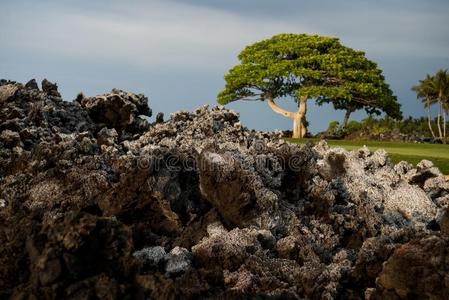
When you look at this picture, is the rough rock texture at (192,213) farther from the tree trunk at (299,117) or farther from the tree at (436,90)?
the tree at (436,90)

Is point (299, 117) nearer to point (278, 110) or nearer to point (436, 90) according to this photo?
point (278, 110)

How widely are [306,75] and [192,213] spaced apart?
38779 millimetres

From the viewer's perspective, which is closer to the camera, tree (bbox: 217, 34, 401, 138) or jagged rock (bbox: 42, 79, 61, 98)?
jagged rock (bbox: 42, 79, 61, 98)

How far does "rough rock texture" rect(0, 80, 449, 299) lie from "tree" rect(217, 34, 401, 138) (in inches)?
1431

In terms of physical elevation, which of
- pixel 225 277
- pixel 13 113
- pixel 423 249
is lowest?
pixel 225 277

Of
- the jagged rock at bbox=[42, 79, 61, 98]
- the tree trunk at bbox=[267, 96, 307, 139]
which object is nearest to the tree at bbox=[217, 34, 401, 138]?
the tree trunk at bbox=[267, 96, 307, 139]

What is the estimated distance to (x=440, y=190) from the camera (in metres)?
6.86

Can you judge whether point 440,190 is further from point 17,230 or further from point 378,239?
point 17,230

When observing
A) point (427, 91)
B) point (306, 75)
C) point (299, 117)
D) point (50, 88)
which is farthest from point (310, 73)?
point (427, 91)

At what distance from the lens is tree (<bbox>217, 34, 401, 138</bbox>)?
140ft

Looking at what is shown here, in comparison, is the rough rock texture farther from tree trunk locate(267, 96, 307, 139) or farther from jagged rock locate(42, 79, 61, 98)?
tree trunk locate(267, 96, 307, 139)

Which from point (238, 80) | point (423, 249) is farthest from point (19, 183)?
point (238, 80)

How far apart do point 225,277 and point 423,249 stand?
3.51ft

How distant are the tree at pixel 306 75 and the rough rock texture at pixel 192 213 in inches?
1431
